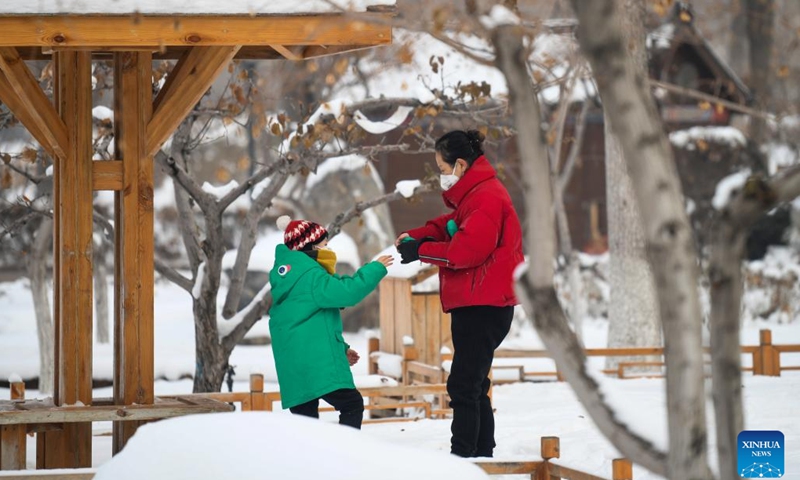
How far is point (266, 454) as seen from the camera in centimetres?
327

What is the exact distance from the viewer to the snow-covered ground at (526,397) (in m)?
6.64

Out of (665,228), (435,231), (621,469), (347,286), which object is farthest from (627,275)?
(665,228)

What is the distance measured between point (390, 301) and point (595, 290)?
13813 millimetres

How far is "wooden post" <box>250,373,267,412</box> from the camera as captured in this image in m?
8.16

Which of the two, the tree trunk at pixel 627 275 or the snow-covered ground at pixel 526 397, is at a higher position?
the tree trunk at pixel 627 275

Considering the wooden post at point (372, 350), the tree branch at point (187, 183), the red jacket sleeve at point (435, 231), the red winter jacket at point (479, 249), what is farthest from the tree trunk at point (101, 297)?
the red winter jacket at point (479, 249)

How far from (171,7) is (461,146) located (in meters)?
1.65

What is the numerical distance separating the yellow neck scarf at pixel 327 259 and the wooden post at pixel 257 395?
2.82 metres

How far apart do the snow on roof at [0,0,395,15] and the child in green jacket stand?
1119 mm

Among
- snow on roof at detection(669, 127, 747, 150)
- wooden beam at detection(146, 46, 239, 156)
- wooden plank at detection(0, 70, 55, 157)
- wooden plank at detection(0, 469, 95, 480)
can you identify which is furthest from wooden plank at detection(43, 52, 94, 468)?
snow on roof at detection(669, 127, 747, 150)

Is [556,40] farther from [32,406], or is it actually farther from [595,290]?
[32,406]

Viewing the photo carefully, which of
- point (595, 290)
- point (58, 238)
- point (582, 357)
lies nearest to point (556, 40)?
point (595, 290)

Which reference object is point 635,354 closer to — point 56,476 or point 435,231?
point 435,231

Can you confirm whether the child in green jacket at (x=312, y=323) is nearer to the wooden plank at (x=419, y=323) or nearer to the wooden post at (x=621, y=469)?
the wooden post at (x=621, y=469)
